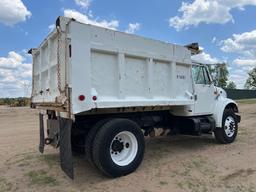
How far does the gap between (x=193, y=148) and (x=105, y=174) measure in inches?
132

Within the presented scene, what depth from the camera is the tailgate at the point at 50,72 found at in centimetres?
510

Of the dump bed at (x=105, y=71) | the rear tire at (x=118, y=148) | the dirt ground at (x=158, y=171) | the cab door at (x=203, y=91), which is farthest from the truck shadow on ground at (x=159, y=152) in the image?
the dump bed at (x=105, y=71)

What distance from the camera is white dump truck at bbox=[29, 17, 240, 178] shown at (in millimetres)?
4965

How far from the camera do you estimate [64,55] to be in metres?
5.04

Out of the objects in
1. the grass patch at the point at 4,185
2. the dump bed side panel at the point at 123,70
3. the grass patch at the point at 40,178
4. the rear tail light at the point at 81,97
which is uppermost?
the dump bed side panel at the point at 123,70

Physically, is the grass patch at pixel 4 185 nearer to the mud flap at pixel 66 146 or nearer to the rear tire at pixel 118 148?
the mud flap at pixel 66 146

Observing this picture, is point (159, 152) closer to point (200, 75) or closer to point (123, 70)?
point (200, 75)

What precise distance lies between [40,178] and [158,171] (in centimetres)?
229

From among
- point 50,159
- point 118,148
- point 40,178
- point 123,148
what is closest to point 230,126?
point 123,148

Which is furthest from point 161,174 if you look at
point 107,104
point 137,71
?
point 137,71

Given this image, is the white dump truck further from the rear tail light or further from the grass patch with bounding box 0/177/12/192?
the grass patch with bounding box 0/177/12/192

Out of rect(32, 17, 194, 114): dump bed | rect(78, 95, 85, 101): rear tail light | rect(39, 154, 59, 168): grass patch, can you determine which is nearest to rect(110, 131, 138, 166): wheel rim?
rect(32, 17, 194, 114): dump bed

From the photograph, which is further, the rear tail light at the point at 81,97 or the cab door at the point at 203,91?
the cab door at the point at 203,91

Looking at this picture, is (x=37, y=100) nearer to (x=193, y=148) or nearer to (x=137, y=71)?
(x=137, y=71)
